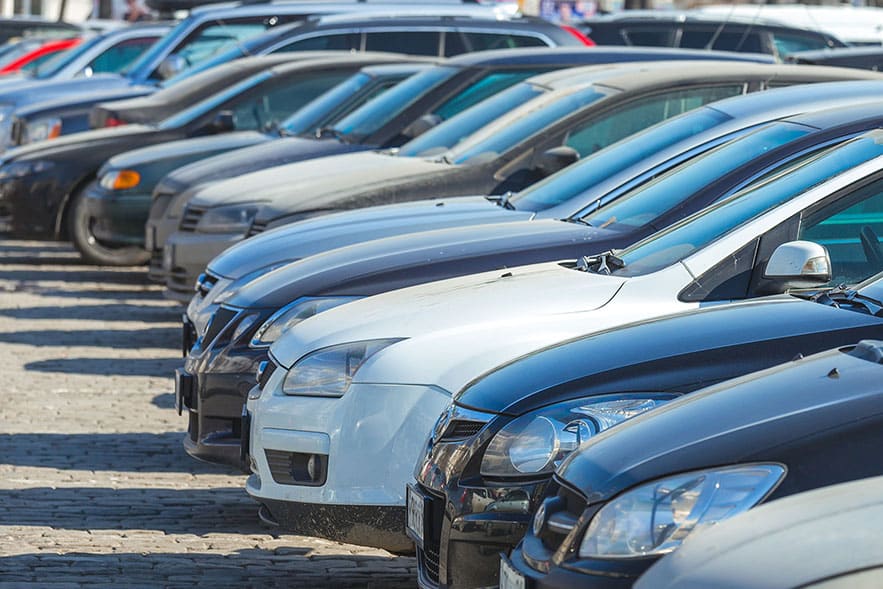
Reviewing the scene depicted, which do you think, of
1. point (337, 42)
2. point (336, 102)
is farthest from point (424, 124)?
point (337, 42)

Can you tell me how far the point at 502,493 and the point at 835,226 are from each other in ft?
6.15

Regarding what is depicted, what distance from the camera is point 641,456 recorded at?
3.49 m

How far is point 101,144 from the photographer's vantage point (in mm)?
13820

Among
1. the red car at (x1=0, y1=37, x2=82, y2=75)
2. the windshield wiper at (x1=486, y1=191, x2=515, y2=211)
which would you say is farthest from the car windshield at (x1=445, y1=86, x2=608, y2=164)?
the red car at (x1=0, y1=37, x2=82, y2=75)

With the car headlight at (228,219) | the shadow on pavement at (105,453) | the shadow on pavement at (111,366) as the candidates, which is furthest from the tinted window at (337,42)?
the shadow on pavement at (105,453)

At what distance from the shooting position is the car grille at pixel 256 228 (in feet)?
30.2

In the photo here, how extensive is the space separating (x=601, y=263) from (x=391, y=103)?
5548 mm

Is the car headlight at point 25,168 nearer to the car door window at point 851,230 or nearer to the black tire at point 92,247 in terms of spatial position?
the black tire at point 92,247

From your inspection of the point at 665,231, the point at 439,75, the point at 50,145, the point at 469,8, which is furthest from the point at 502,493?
the point at 469,8

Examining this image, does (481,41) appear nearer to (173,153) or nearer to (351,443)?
(173,153)

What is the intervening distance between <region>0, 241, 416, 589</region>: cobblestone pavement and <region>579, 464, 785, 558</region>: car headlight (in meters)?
2.38

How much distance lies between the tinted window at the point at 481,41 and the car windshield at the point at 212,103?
2683mm

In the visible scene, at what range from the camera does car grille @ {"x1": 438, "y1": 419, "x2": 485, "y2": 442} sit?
4.41 meters

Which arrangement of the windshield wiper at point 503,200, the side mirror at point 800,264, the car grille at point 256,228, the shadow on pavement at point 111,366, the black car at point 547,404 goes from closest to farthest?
1. the black car at point 547,404
2. the side mirror at point 800,264
3. the windshield wiper at point 503,200
4. the car grille at point 256,228
5. the shadow on pavement at point 111,366
